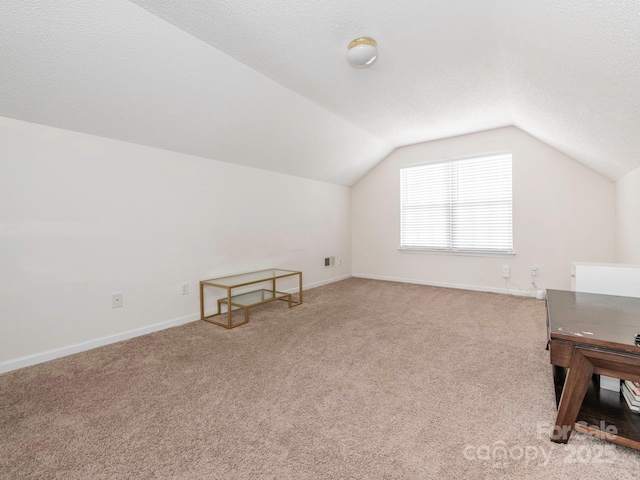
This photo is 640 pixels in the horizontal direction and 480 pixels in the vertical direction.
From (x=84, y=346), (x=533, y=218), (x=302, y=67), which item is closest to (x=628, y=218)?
(x=533, y=218)

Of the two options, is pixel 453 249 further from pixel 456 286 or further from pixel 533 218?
pixel 533 218

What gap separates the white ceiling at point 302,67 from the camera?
1.62 meters

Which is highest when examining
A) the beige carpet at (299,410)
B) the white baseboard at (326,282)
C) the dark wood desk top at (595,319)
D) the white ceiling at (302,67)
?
the white ceiling at (302,67)

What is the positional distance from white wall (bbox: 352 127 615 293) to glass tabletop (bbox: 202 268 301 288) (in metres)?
2.34

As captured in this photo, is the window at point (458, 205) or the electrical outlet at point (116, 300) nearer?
the electrical outlet at point (116, 300)

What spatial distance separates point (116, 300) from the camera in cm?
257

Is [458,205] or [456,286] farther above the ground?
[458,205]

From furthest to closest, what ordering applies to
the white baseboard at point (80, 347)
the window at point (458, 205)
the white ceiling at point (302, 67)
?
1. the window at point (458, 205)
2. the white baseboard at point (80, 347)
3. the white ceiling at point (302, 67)

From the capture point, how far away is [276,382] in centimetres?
187

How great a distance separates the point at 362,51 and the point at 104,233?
100 inches

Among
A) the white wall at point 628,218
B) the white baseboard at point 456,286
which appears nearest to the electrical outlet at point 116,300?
the white baseboard at point 456,286

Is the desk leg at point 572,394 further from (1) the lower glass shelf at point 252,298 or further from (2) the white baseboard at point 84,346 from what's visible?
(2) the white baseboard at point 84,346

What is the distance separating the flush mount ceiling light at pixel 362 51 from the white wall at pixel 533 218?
113 inches

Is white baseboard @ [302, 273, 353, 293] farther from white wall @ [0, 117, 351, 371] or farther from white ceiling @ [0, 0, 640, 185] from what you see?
white ceiling @ [0, 0, 640, 185]
